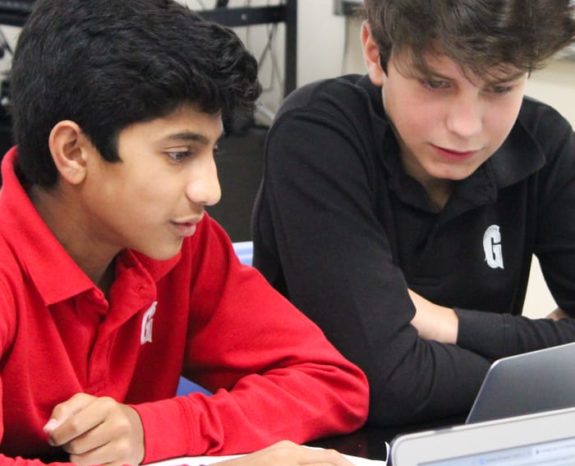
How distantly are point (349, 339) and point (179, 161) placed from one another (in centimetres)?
35

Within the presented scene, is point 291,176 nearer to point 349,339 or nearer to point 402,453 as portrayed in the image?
point 349,339

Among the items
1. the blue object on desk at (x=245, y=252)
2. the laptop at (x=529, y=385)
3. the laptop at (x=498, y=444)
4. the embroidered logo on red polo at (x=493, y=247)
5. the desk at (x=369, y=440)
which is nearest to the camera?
the laptop at (x=498, y=444)

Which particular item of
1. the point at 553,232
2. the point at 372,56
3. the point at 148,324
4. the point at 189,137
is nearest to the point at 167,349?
the point at 148,324

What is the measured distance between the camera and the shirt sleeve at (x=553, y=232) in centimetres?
127

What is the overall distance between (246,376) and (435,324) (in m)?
0.27

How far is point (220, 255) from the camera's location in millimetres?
1242

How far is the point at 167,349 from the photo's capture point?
1244 millimetres

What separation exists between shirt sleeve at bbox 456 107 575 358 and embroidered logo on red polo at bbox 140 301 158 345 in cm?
41

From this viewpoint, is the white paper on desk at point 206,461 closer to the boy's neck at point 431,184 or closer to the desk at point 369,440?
the desk at point 369,440

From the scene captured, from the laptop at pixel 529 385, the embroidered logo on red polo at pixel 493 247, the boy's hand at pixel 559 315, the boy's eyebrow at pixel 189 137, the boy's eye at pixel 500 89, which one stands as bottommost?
the boy's hand at pixel 559 315

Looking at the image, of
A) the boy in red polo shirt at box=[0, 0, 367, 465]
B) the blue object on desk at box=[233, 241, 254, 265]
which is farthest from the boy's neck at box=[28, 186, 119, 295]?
the blue object on desk at box=[233, 241, 254, 265]

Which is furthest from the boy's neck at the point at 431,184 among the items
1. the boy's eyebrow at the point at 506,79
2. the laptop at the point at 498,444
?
the laptop at the point at 498,444

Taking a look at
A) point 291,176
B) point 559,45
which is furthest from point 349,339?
point 559,45

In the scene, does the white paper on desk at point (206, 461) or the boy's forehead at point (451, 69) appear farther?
the boy's forehead at point (451, 69)
